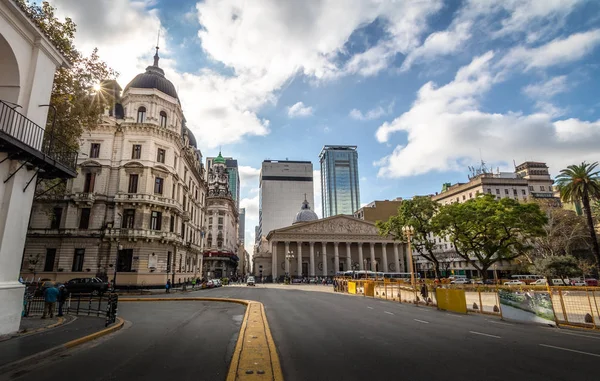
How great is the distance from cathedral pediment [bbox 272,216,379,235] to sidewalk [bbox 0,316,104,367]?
78.2m

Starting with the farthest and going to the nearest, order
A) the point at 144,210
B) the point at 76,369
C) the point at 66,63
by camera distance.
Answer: the point at 144,210, the point at 66,63, the point at 76,369

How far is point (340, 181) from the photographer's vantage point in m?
188

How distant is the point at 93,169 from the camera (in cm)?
3562

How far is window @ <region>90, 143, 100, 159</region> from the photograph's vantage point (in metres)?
36.2

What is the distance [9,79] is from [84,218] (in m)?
27.7

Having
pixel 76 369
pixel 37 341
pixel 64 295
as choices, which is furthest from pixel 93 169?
pixel 76 369

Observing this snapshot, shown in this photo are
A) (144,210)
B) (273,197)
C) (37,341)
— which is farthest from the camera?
(273,197)

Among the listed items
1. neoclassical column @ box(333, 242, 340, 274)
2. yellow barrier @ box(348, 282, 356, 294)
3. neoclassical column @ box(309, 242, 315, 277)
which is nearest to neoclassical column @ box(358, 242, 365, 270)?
neoclassical column @ box(333, 242, 340, 274)

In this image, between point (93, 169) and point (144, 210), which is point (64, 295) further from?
point (93, 169)

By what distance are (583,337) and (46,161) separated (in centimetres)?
1937

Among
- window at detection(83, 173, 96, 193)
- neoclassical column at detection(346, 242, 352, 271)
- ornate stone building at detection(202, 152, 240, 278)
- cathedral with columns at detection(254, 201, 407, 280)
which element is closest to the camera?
window at detection(83, 173, 96, 193)

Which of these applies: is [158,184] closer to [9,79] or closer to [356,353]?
[9,79]

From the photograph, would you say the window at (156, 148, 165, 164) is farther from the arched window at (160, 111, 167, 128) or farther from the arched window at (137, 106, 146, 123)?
the arched window at (137, 106, 146, 123)

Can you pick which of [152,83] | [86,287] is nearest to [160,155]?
[152,83]
